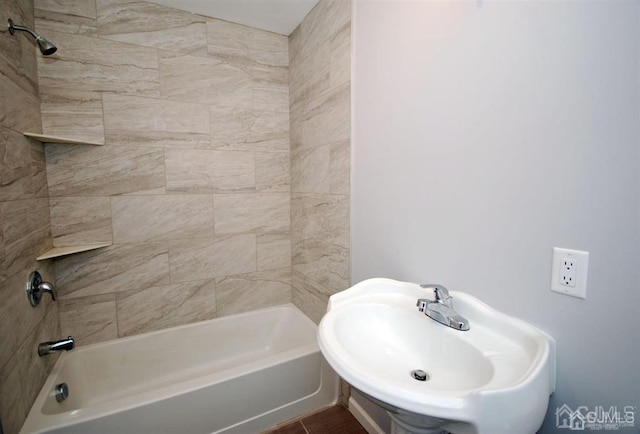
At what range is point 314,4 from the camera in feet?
5.77

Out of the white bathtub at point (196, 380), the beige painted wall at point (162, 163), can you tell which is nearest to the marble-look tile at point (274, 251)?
the beige painted wall at point (162, 163)

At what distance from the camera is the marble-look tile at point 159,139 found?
1.73 m

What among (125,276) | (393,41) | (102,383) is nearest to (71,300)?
(125,276)

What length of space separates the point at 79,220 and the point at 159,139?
677 mm

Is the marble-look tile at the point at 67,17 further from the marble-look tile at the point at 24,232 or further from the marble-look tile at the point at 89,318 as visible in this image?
the marble-look tile at the point at 89,318

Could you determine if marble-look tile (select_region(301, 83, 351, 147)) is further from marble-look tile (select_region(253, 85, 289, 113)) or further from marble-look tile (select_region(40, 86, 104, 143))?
marble-look tile (select_region(40, 86, 104, 143))

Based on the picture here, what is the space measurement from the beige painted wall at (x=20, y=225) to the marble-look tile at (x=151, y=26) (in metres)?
0.35

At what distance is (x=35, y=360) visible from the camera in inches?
52.1

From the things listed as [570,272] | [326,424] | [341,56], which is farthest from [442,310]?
[341,56]

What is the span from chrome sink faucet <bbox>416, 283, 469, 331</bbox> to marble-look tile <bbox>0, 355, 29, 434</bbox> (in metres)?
1.55

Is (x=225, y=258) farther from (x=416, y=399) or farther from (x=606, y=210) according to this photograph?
(x=606, y=210)

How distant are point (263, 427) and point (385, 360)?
1002 mm

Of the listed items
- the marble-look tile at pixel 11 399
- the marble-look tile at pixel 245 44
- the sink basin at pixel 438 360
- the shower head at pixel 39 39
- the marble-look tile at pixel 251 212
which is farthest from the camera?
the marble-look tile at pixel 251 212

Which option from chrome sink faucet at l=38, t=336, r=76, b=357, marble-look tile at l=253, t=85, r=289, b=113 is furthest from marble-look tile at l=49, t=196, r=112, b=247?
marble-look tile at l=253, t=85, r=289, b=113
